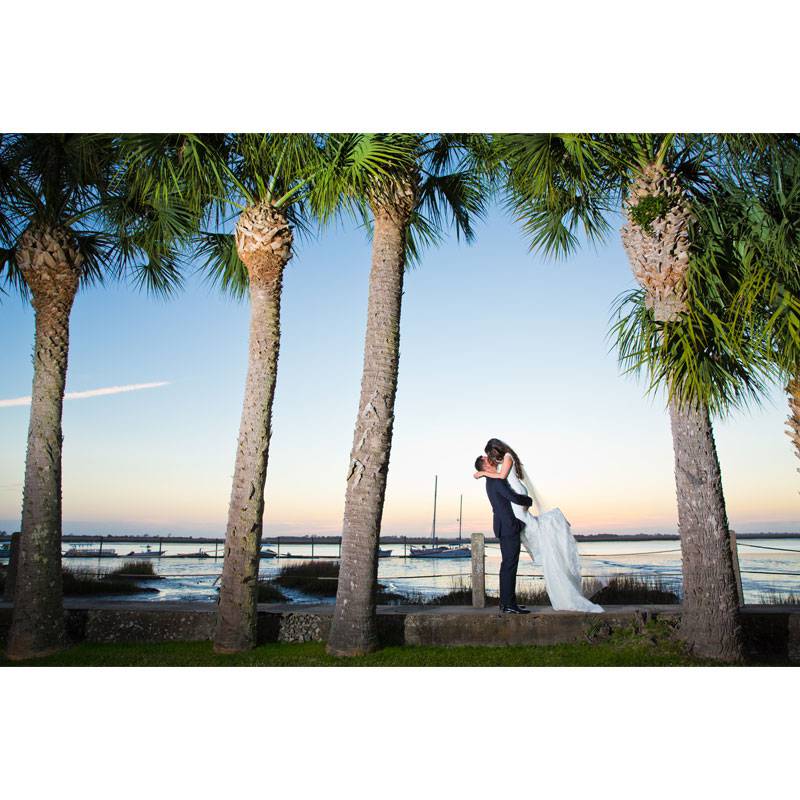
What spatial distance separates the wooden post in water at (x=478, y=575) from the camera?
5742mm

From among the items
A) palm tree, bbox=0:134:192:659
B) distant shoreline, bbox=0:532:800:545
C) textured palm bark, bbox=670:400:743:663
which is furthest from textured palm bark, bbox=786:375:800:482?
palm tree, bbox=0:134:192:659

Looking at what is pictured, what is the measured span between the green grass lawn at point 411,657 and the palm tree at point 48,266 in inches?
22.6

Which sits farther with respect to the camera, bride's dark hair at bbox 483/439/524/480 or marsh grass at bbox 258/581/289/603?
marsh grass at bbox 258/581/289/603

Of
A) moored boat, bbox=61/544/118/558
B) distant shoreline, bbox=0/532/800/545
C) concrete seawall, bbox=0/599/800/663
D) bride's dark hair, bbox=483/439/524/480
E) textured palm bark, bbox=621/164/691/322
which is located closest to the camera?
textured palm bark, bbox=621/164/691/322

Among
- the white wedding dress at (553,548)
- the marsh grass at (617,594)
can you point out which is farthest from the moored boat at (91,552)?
the white wedding dress at (553,548)

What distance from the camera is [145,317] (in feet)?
24.5

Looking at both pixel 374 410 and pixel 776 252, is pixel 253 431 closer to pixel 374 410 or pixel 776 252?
pixel 374 410

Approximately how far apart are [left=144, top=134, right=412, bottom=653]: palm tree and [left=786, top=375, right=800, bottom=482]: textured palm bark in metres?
3.75

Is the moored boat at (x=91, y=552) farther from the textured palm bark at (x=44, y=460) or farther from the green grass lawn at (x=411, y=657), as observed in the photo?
the green grass lawn at (x=411, y=657)

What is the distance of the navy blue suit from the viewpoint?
5555mm

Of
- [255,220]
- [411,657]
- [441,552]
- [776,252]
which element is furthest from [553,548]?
[441,552]

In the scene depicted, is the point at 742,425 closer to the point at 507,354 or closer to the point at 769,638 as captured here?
the point at 769,638

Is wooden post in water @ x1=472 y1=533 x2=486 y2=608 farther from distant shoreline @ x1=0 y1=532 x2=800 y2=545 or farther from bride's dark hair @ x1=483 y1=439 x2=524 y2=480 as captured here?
bride's dark hair @ x1=483 y1=439 x2=524 y2=480
